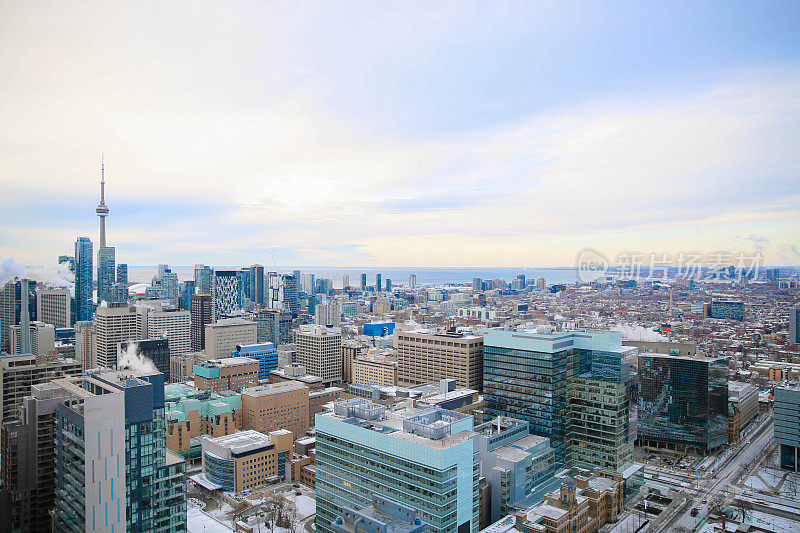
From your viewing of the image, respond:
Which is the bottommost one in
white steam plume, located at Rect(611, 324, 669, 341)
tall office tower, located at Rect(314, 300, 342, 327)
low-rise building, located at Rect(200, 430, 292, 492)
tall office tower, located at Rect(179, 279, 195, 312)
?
low-rise building, located at Rect(200, 430, 292, 492)

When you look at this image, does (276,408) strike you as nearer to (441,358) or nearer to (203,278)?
(441,358)

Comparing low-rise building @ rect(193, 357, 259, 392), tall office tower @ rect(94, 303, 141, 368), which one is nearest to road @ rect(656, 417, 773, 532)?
low-rise building @ rect(193, 357, 259, 392)

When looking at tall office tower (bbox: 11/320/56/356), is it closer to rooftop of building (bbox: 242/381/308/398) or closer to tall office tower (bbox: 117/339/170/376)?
tall office tower (bbox: 117/339/170/376)

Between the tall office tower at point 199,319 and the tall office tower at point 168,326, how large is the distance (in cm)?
242

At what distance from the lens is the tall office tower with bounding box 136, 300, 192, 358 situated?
92.3 ft

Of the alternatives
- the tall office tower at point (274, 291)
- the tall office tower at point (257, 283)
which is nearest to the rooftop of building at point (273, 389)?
the tall office tower at point (274, 291)

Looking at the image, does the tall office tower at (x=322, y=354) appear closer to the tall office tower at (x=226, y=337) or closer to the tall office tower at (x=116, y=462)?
the tall office tower at (x=226, y=337)

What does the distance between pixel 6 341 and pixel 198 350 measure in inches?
429

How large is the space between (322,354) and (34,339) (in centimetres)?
1282

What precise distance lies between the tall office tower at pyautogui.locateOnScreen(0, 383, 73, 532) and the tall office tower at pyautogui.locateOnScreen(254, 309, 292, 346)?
79.1 ft

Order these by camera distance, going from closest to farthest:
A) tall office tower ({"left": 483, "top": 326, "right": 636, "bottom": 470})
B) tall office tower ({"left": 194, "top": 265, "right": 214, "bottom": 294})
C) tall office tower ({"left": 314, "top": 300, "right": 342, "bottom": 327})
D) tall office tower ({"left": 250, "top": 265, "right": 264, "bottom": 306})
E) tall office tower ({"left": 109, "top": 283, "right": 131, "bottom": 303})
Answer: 1. tall office tower ({"left": 483, "top": 326, "right": 636, "bottom": 470})
2. tall office tower ({"left": 109, "top": 283, "right": 131, "bottom": 303})
3. tall office tower ({"left": 314, "top": 300, "right": 342, "bottom": 327})
4. tall office tower ({"left": 194, "top": 265, "right": 214, "bottom": 294})
5. tall office tower ({"left": 250, "top": 265, "right": 264, "bottom": 306})

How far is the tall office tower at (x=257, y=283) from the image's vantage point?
46.2 metres

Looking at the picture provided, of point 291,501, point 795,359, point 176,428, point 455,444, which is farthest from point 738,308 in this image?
point 176,428

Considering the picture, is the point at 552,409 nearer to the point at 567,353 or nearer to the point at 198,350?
the point at 567,353
